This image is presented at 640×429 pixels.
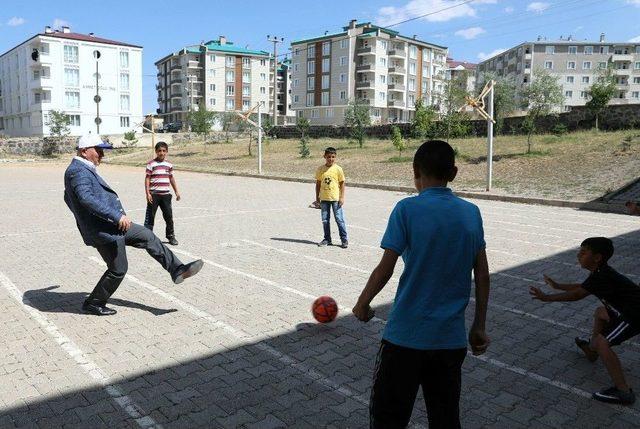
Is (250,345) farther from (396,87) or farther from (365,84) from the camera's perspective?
(396,87)

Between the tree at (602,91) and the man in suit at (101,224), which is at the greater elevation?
the tree at (602,91)

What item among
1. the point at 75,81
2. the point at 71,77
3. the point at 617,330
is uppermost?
the point at 71,77

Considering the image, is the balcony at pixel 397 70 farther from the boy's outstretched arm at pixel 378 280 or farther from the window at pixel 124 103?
the boy's outstretched arm at pixel 378 280

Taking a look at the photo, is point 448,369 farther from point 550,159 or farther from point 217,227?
point 550,159

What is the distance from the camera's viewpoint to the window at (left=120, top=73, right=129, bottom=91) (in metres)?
72.7

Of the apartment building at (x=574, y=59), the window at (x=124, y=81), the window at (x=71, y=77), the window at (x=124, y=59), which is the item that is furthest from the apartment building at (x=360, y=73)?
the window at (x=71, y=77)

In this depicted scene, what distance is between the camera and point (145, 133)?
222 feet

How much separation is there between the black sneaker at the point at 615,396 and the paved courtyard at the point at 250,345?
2.1 inches

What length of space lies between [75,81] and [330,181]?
71.2 meters

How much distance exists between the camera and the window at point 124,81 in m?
72.7

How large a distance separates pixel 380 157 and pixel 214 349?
2790 cm

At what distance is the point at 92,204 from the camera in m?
5.02

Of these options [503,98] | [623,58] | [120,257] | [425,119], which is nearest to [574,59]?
[623,58]

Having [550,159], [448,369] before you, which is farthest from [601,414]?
[550,159]
